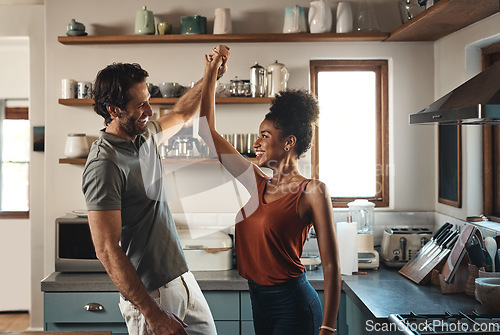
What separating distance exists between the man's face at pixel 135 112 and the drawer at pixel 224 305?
1.23 metres

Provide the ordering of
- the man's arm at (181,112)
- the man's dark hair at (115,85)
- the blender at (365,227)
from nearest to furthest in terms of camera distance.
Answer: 1. the man's dark hair at (115,85)
2. the man's arm at (181,112)
3. the blender at (365,227)

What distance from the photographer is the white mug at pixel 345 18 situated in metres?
3.31

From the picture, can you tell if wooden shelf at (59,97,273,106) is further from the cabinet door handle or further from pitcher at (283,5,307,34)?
the cabinet door handle

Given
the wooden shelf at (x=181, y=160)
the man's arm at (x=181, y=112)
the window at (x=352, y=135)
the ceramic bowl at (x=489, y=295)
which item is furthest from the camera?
the window at (x=352, y=135)

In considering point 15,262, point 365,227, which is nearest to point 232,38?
point 365,227

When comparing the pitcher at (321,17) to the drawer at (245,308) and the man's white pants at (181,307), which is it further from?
the man's white pants at (181,307)

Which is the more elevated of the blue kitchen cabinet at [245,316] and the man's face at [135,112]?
the man's face at [135,112]

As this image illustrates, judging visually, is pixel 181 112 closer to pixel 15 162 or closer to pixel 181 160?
pixel 181 160

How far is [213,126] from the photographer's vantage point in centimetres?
197

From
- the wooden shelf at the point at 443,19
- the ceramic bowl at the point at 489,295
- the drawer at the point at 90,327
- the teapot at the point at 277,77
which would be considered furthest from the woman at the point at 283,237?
the teapot at the point at 277,77

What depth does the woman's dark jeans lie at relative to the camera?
181 centimetres

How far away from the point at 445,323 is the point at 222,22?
2.10 meters

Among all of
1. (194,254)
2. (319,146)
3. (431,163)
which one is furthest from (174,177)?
(431,163)

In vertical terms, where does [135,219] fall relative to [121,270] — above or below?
above
